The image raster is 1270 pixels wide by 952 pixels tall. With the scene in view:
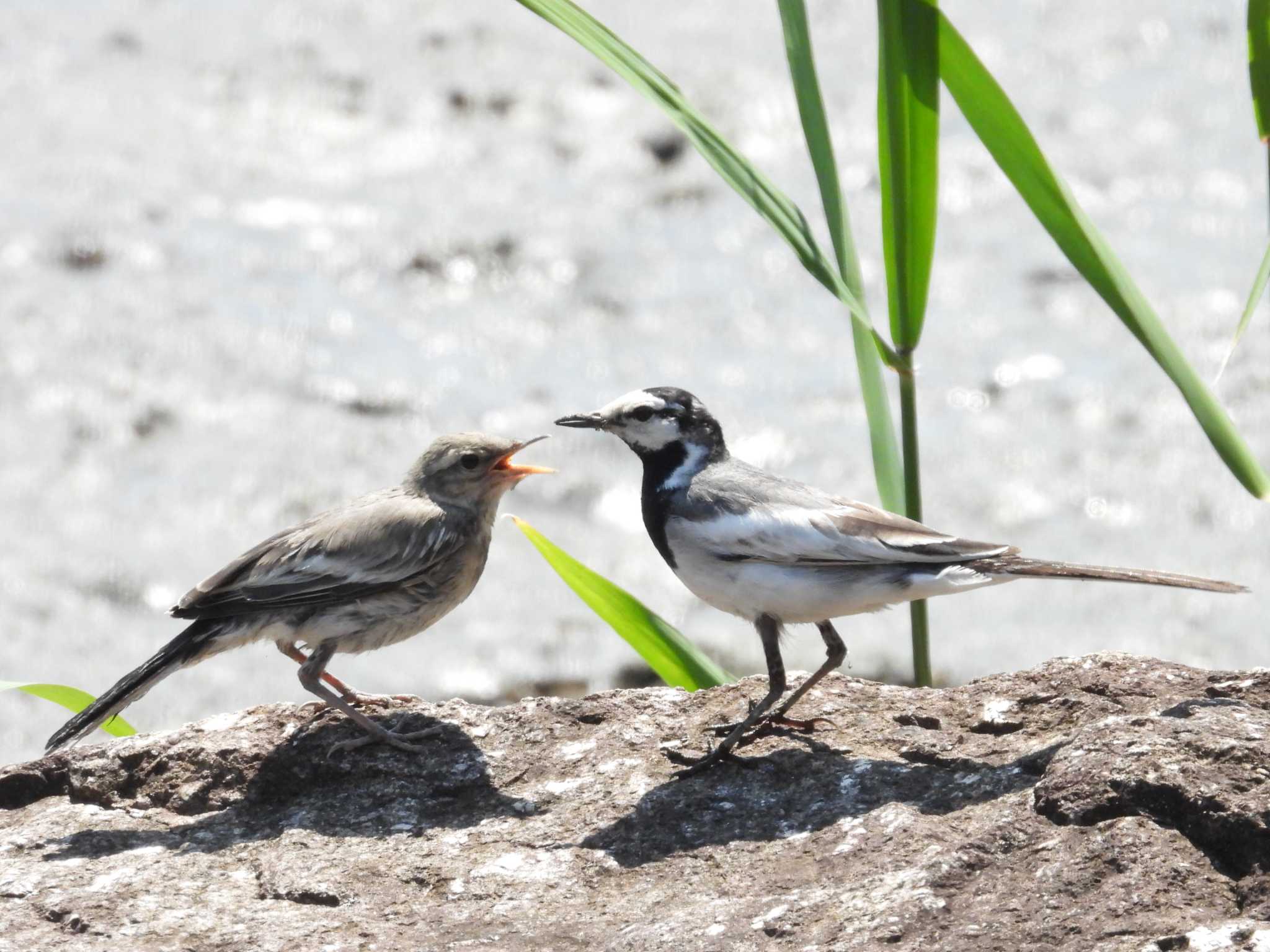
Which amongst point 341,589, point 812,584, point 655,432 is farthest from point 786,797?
point 341,589

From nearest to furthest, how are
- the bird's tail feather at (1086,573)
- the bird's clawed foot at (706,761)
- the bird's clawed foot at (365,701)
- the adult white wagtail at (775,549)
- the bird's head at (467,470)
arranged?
the bird's tail feather at (1086,573), the bird's clawed foot at (706,761), the adult white wagtail at (775,549), the bird's clawed foot at (365,701), the bird's head at (467,470)

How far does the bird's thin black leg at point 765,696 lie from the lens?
4.87m

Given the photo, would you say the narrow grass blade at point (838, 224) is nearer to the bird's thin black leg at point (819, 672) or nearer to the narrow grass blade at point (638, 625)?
the bird's thin black leg at point (819, 672)

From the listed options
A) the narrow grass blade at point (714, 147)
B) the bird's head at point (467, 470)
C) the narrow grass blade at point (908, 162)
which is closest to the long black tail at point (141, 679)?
the bird's head at point (467, 470)

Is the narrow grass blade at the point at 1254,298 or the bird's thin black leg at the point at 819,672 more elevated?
the narrow grass blade at the point at 1254,298

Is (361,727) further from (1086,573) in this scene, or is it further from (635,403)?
(1086,573)

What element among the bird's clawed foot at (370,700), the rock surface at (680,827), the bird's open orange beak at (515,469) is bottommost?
the rock surface at (680,827)

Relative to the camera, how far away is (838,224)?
519 centimetres

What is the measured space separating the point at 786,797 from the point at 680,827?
1.02 ft

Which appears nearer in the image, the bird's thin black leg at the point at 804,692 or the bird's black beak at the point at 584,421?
the bird's thin black leg at the point at 804,692

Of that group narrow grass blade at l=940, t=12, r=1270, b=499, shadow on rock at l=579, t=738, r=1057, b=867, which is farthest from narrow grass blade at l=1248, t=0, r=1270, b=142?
shadow on rock at l=579, t=738, r=1057, b=867

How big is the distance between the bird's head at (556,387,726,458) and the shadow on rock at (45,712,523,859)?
1.16m

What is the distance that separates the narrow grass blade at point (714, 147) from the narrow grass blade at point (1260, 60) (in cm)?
120

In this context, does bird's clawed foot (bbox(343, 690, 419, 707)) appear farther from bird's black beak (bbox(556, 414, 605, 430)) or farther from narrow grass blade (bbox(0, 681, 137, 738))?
bird's black beak (bbox(556, 414, 605, 430))
